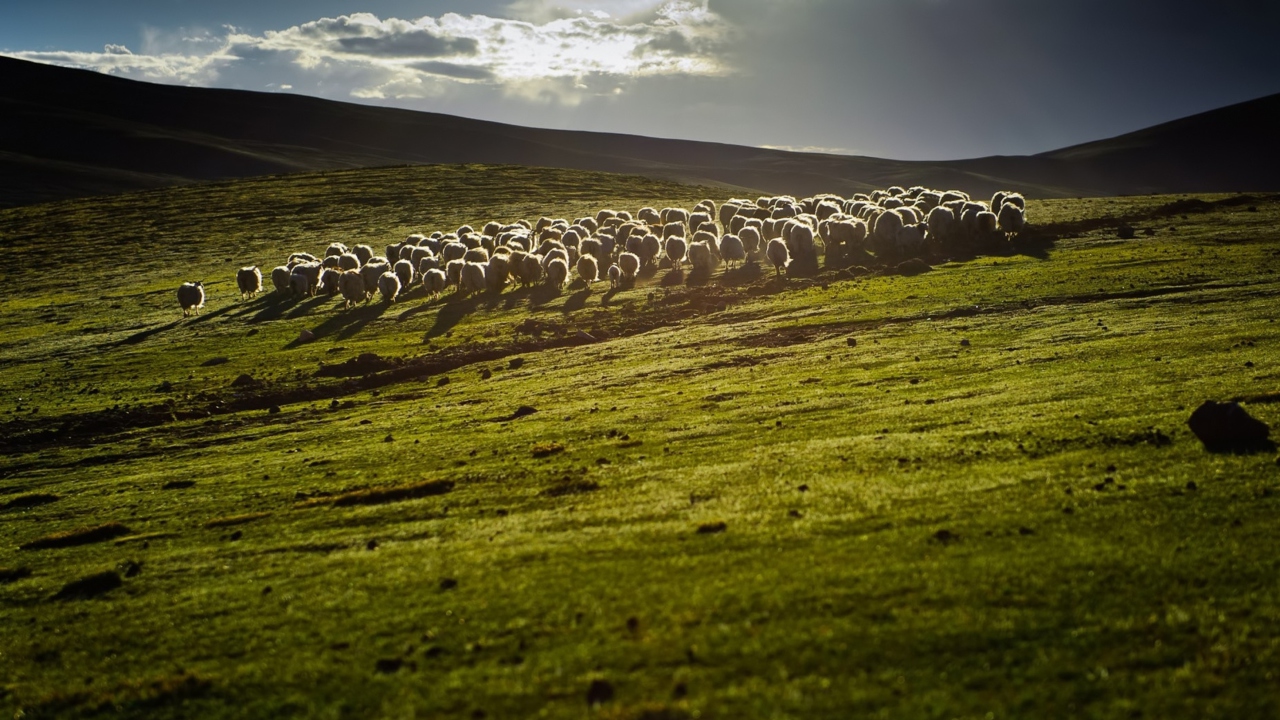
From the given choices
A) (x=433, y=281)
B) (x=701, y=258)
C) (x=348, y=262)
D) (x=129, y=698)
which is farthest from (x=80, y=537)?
(x=348, y=262)

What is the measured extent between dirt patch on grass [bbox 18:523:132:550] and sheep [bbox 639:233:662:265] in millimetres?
43711

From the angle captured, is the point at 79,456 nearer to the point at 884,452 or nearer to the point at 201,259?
the point at 884,452

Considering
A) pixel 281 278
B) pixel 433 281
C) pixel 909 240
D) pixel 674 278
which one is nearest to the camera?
pixel 433 281

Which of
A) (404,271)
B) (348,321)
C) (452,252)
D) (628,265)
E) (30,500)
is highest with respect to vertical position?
(628,265)

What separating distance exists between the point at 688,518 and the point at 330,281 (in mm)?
51360

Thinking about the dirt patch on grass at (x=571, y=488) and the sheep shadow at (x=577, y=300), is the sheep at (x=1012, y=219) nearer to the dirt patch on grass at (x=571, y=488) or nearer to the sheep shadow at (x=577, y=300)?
the sheep shadow at (x=577, y=300)

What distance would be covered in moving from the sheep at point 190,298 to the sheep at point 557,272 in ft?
78.2

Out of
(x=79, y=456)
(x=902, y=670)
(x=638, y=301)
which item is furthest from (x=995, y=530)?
(x=638, y=301)

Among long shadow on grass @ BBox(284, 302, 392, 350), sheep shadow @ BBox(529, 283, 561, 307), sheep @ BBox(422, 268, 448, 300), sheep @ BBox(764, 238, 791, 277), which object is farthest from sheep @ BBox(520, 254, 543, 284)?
sheep @ BBox(764, 238, 791, 277)

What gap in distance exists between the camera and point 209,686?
11.9 meters

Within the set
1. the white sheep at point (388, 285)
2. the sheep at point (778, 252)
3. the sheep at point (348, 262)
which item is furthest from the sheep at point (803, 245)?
the sheep at point (348, 262)

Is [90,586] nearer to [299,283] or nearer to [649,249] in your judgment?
[299,283]

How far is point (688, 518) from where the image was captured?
51.6ft

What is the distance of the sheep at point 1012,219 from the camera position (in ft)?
190
